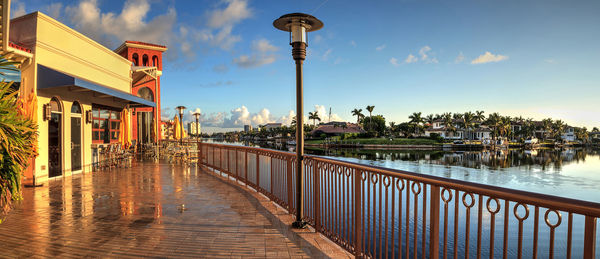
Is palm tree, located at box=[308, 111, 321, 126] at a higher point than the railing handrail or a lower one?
higher

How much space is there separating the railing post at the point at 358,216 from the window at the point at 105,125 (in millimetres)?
11505

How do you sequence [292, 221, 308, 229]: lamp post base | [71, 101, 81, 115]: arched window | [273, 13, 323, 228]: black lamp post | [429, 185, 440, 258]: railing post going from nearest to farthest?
[429, 185, 440, 258]: railing post → [273, 13, 323, 228]: black lamp post → [292, 221, 308, 229]: lamp post base → [71, 101, 81, 115]: arched window

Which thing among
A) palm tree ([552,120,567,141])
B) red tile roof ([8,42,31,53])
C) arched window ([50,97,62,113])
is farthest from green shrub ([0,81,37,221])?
palm tree ([552,120,567,141])

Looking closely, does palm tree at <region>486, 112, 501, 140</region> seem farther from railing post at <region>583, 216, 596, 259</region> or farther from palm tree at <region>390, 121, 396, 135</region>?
railing post at <region>583, 216, 596, 259</region>

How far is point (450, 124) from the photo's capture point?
86.3 m

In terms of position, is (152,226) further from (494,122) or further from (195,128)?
(494,122)

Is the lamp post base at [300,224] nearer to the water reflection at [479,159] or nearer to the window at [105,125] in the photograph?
the window at [105,125]

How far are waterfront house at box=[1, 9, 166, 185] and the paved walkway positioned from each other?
74.7 inches

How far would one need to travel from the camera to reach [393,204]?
2.66m

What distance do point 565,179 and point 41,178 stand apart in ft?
115

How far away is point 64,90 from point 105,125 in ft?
12.5

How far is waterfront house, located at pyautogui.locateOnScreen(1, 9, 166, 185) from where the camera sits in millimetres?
7598

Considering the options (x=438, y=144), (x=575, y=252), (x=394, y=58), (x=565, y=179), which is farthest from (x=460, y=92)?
(x=575, y=252)

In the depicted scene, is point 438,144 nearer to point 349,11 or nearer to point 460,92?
point 460,92
